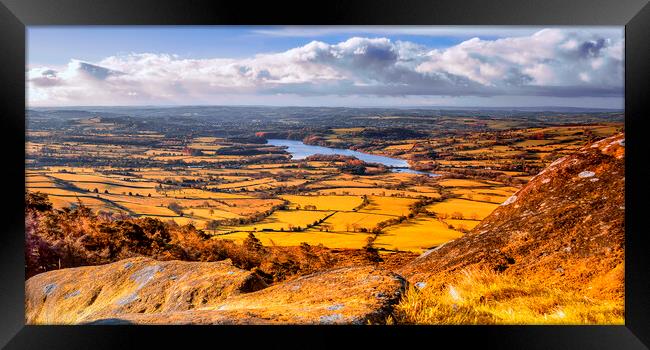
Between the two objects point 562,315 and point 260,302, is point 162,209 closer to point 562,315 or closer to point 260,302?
point 260,302

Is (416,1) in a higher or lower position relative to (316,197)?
higher

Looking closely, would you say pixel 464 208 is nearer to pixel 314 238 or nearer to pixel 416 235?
pixel 416 235

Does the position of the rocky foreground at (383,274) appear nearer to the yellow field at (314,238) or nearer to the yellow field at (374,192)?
the yellow field at (314,238)

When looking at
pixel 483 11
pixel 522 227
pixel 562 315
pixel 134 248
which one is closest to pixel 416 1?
pixel 483 11

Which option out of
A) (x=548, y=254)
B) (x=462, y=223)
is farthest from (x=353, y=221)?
(x=548, y=254)

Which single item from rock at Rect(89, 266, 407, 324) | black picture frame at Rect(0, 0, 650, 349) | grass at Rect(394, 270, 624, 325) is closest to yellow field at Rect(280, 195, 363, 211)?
rock at Rect(89, 266, 407, 324)

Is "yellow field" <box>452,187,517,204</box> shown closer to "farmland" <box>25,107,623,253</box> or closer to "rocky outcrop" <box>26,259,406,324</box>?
"farmland" <box>25,107,623,253</box>
